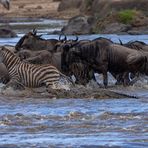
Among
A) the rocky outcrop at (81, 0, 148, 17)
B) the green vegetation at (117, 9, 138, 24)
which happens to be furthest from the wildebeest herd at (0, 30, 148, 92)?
the rocky outcrop at (81, 0, 148, 17)

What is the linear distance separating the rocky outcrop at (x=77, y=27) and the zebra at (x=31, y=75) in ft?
90.3

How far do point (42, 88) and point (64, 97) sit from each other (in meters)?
1.60

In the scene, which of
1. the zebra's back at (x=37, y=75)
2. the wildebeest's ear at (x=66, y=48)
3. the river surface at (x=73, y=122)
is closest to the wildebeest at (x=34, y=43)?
the wildebeest's ear at (x=66, y=48)

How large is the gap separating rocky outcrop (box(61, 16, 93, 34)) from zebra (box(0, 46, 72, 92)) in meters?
27.5

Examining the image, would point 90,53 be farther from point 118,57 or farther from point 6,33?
point 6,33

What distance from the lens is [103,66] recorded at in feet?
69.8

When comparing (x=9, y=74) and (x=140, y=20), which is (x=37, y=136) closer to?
(x=9, y=74)

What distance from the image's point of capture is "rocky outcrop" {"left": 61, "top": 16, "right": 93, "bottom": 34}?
154 ft

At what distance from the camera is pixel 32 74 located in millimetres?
18547

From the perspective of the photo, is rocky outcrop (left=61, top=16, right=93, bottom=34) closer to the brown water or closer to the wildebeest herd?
the wildebeest herd

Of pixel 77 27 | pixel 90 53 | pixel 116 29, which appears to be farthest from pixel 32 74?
pixel 77 27

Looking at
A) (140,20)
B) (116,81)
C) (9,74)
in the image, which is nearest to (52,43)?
(116,81)

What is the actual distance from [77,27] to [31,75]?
29.7 meters

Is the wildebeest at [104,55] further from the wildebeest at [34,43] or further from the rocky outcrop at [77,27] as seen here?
the rocky outcrop at [77,27]
